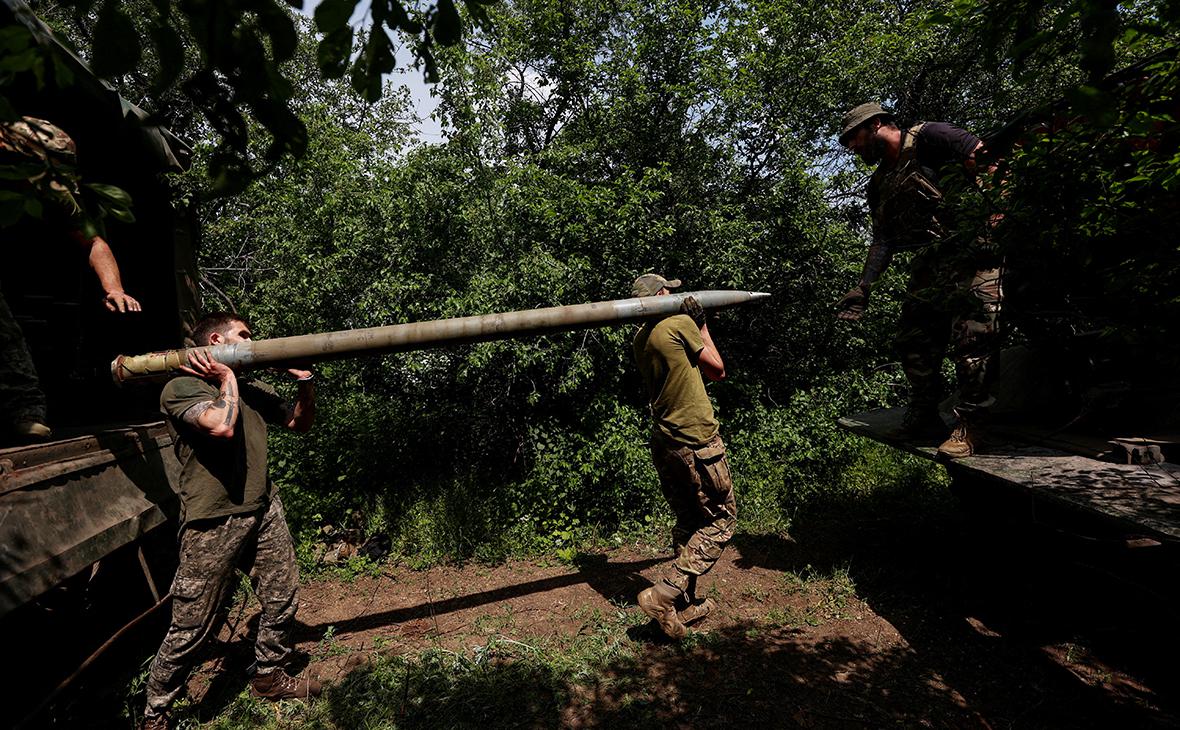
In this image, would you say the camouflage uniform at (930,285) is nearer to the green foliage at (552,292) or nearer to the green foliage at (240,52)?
the green foliage at (552,292)

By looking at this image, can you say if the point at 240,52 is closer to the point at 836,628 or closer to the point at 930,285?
the point at 930,285

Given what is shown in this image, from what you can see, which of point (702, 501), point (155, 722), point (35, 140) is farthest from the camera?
point (702, 501)

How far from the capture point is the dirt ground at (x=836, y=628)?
318 centimetres

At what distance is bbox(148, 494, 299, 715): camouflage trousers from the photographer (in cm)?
302

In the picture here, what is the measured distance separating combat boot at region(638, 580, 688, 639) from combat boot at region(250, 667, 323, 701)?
2.24 metres

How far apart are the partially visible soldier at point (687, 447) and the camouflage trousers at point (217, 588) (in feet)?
7.83

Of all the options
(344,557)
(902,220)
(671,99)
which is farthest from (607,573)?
(671,99)

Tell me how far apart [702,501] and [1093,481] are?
7.23ft

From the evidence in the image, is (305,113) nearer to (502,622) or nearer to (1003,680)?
(502,622)

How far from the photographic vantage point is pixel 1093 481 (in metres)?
3.03

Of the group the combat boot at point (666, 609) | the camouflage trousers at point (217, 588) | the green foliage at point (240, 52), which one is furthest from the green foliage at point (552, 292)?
the green foliage at point (240, 52)

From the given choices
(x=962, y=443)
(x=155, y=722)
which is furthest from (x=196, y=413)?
(x=962, y=443)

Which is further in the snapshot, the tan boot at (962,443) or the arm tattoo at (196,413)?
the tan boot at (962,443)

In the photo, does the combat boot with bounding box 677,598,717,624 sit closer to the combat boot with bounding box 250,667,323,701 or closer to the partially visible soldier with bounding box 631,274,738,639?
the partially visible soldier with bounding box 631,274,738,639
